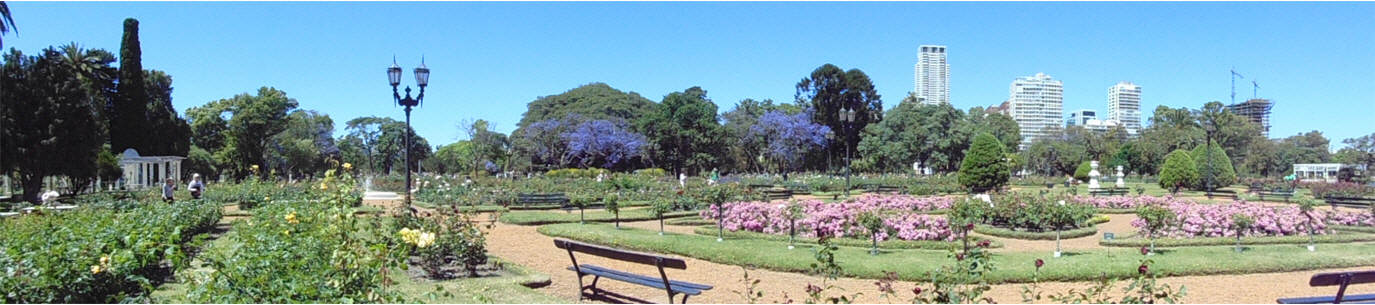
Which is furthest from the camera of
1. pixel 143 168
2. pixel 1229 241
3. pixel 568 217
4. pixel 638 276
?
pixel 143 168

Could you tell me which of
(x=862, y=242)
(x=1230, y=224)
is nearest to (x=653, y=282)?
(x=862, y=242)

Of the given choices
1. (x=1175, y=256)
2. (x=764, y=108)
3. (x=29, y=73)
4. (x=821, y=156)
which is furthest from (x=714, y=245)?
(x=764, y=108)

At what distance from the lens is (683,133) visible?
54375 millimetres

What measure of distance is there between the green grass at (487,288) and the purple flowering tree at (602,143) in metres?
45.7

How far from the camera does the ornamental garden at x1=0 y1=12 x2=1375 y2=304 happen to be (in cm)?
505

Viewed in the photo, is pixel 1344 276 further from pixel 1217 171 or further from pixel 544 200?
pixel 1217 171

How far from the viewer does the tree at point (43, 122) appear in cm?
2448

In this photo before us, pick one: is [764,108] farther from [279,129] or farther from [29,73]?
[29,73]

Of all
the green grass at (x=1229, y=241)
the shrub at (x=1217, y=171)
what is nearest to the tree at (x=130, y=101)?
the green grass at (x=1229, y=241)

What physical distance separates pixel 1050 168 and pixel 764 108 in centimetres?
2748

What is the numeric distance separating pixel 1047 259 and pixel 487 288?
7.16 meters

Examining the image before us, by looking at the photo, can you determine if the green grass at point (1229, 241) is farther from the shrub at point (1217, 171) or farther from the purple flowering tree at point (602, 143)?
the purple flowering tree at point (602, 143)

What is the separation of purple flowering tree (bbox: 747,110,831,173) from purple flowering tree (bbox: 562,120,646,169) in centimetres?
888

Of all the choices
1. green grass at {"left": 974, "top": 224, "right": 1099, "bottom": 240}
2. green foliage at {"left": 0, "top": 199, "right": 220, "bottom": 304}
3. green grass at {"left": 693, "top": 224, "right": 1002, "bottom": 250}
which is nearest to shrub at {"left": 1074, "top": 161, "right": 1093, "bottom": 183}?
green grass at {"left": 974, "top": 224, "right": 1099, "bottom": 240}
